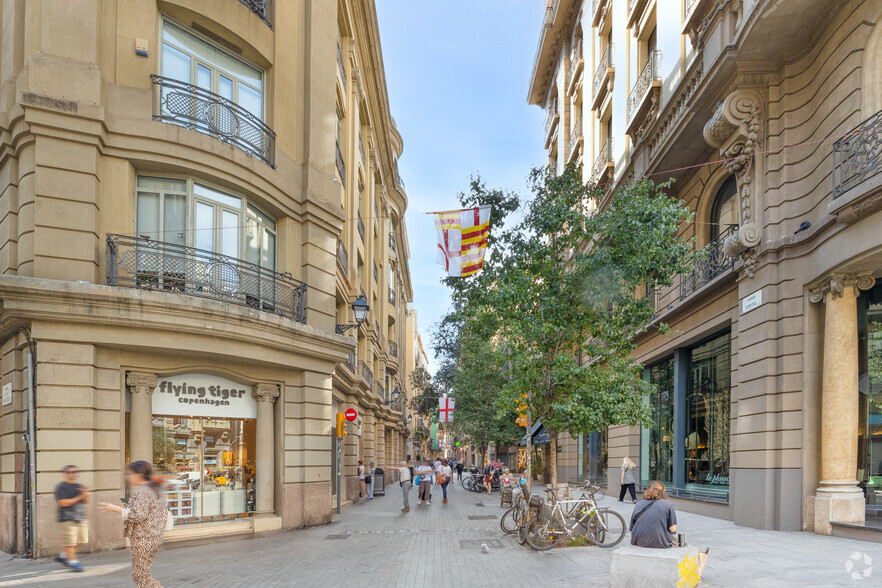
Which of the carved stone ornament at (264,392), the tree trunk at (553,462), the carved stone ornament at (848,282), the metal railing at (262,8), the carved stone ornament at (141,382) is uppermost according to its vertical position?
Result: the metal railing at (262,8)

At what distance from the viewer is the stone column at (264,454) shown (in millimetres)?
14781

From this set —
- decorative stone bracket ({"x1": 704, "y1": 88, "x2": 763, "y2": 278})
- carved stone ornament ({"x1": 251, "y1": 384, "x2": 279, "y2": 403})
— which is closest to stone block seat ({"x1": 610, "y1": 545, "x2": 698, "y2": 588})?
decorative stone bracket ({"x1": 704, "y1": 88, "x2": 763, "y2": 278})

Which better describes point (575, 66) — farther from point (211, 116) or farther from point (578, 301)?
point (211, 116)

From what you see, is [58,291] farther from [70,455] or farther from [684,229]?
[684,229]

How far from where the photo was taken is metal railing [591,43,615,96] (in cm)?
2680

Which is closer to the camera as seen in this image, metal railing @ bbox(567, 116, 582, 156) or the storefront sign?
the storefront sign

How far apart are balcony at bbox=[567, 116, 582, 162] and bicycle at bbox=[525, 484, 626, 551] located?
926 inches

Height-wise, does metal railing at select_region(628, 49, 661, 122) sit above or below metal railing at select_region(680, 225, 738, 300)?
above

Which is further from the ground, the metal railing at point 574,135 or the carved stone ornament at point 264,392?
the metal railing at point 574,135

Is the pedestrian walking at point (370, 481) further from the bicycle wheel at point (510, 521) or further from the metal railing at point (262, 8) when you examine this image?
the metal railing at point (262, 8)

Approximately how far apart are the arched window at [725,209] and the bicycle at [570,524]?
800cm

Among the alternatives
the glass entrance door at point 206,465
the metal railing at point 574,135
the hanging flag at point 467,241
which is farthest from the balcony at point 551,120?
the glass entrance door at point 206,465

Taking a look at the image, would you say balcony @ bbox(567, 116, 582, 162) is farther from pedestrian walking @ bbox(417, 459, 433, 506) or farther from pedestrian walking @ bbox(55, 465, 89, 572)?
pedestrian walking @ bbox(55, 465, 89, 572)

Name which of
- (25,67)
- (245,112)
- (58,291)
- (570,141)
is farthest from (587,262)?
(570,141)
